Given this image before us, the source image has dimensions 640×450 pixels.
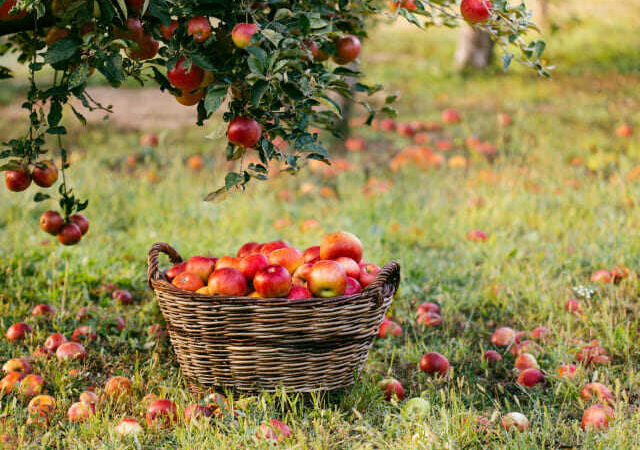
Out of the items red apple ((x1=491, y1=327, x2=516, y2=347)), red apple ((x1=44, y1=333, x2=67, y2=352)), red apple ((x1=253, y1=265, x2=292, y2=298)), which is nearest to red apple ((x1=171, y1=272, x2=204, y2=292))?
red apple ((x1=253, y1=265, x2=292, y2=298))

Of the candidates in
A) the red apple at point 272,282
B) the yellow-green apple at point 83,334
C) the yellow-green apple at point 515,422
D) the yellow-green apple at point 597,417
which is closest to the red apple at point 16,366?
the yellow-green apple at point 83,334

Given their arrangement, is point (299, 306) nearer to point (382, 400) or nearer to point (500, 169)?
point (382, 400)

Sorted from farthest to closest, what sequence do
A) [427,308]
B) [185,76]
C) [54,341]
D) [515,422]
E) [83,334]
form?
[427,308] → [83,334] → [54,341] → [515,422] → [185,76]

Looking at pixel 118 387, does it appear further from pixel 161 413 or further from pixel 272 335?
pixel 272 335

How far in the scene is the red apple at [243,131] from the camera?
2.02 m

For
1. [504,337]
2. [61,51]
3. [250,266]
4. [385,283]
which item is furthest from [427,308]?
[61,51]

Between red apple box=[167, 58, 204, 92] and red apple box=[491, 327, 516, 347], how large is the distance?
1.75 metres

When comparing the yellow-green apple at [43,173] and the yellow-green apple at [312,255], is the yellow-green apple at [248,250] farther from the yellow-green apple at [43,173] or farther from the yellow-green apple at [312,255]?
the yellow-green apple at [43,173]

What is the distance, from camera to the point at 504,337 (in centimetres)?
292

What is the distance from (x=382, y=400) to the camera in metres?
2.42

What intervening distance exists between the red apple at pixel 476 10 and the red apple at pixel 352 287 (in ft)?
3.22

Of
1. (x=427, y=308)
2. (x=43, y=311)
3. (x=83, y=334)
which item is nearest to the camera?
(x=83, y=334)

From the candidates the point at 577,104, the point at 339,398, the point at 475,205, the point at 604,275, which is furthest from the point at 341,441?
the point at 577,104

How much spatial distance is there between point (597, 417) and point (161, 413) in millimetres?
1454
